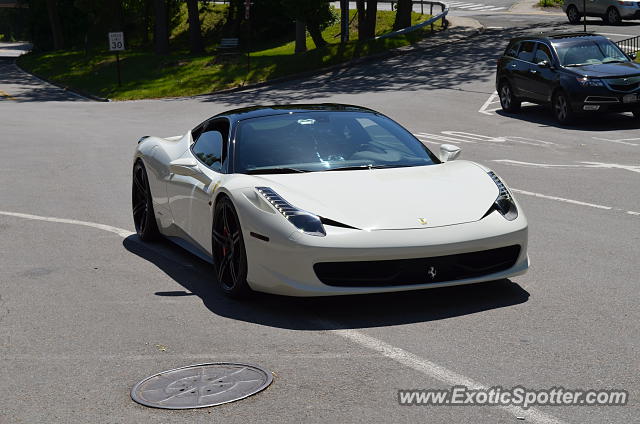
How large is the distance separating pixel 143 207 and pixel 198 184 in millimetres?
1888

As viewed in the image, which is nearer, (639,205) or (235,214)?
(235,214)

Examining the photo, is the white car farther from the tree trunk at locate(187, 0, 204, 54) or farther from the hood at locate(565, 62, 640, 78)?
the tree trunk at locate(187, 0, 204, 54)

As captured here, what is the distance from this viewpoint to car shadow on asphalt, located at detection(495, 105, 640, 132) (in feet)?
70.7

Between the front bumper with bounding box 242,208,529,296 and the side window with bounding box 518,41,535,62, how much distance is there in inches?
677

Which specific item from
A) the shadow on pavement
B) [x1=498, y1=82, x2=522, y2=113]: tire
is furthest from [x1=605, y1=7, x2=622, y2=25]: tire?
the shadow on pavement

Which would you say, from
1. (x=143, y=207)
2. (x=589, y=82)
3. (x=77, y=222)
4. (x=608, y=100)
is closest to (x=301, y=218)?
(x=143, y=207)

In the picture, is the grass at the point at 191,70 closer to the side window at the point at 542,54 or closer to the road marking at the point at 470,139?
the side window at the point at 542,54

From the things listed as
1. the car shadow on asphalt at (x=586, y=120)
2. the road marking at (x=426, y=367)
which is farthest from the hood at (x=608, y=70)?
the road marking at (x=426, y=367)

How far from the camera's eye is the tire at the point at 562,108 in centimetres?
2173

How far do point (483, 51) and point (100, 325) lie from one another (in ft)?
104

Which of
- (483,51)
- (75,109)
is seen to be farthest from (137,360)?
(483,51)

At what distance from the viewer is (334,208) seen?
718 centimetres

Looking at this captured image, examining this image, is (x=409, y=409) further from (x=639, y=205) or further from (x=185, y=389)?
(x=639, y=205)

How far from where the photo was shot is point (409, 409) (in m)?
5.20
